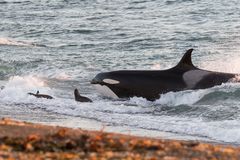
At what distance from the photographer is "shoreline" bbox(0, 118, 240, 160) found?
8.26 metres

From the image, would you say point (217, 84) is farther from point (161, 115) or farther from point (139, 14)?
point (139, 14)

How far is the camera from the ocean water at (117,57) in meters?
15.9

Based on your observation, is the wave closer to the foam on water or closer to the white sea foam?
the white sea foam

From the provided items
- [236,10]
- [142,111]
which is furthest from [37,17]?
[142,111]

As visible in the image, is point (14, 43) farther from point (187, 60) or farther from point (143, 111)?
point (143, 111)

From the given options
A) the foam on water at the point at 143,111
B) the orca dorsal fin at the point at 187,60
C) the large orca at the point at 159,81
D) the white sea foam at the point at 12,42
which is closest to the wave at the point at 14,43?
the white sea foam at the point at 12,42

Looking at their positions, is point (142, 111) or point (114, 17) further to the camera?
point (114, 17)

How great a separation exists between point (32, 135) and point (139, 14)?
3311 cm

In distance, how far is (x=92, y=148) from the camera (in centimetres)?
857

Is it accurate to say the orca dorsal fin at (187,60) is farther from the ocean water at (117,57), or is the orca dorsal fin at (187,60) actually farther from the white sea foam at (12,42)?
the white sea foam at (12,42)

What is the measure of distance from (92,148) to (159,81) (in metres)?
10.5

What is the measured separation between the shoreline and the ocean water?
452cm

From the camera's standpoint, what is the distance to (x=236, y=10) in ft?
128

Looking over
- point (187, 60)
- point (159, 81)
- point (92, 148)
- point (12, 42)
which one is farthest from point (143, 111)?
point (12, 42)
